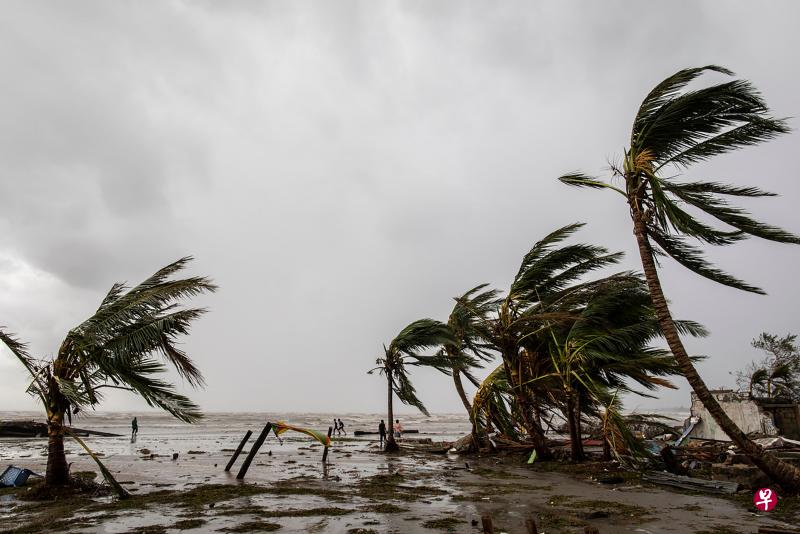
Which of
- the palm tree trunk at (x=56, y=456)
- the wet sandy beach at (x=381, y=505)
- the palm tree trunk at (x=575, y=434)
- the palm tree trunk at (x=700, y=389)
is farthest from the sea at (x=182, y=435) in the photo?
the palm tree trunk at (x=700, y=389)

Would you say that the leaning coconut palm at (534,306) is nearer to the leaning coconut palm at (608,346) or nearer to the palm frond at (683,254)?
the leaning coconut palm at (608,346)

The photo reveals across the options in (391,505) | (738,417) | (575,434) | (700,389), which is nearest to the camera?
(700,389)

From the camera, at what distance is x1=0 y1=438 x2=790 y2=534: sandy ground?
308 inches

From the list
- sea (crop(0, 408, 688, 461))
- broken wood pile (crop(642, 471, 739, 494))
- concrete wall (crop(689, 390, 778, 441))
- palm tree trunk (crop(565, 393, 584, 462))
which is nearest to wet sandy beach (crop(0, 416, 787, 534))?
broken wood pile (crop(642, 471, 739, 494))

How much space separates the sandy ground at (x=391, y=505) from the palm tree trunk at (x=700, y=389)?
98 cm

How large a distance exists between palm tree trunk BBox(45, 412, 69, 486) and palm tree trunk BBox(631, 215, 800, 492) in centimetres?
1326

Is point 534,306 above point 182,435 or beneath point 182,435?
above

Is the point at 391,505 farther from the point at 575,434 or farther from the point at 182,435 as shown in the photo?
the point at 182,435

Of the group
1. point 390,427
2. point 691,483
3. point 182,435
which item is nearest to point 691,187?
point 691,483

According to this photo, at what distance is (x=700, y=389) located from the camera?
30.5 feet

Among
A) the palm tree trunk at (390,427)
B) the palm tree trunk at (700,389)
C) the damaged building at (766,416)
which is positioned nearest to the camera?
the palm tree trunk at (700,389)

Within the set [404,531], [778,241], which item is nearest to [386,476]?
[404,531]

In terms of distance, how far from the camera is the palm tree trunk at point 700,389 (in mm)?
9016

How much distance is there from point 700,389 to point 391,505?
6461mm
